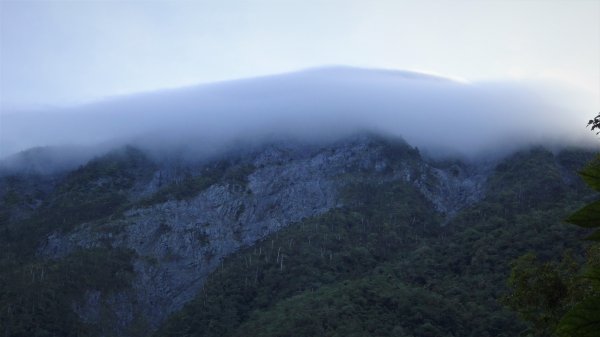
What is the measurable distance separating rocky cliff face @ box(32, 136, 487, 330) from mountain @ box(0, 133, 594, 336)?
1.51 ft

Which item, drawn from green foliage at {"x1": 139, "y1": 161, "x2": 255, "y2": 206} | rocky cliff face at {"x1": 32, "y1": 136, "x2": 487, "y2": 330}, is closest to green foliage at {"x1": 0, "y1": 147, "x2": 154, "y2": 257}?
rocky cliff face at {"x1": 32, "y1": 136, "x2": 487, "y2": 330}

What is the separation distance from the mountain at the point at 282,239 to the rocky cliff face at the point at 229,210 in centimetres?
46

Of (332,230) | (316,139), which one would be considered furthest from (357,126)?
(332,230)

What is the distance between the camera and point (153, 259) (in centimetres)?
13825

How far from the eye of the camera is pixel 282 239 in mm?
131750

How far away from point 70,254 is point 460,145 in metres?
130

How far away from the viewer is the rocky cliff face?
430 ft

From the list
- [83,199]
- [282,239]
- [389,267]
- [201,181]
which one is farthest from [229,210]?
[389,267]

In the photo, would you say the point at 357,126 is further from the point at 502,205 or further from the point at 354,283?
the point at 354,283

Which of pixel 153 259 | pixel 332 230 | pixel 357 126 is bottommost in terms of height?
pixel 153 259

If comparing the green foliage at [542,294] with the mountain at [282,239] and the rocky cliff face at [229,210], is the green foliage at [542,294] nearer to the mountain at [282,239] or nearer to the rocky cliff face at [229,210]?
the mountain at [282,239]

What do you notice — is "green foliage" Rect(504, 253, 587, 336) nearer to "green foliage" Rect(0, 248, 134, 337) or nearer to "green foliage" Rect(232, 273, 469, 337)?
"green foliage" Rect(232, 273, 469, 337)

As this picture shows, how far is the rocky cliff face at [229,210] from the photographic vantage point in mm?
131000

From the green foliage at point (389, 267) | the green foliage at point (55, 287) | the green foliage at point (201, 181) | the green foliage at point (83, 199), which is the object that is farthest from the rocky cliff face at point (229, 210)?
the green foliage at point (389, 267)
